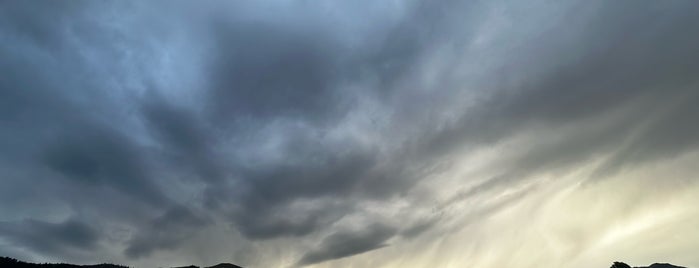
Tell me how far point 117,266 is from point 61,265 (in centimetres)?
1658

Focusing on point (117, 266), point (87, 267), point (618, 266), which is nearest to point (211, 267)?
point (117, 266)

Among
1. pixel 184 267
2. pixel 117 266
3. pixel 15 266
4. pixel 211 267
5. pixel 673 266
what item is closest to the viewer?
pixel 15 266

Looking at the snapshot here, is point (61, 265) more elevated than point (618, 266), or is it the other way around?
point (61, 265)

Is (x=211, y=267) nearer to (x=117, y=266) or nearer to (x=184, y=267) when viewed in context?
(x=184, y=267)

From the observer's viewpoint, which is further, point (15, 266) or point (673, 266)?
point (673, 266)

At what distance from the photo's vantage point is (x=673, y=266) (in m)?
185

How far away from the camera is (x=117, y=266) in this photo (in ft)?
442

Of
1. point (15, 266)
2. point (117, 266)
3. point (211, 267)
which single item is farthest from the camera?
point (211, 267)

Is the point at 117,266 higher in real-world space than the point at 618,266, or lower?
higher

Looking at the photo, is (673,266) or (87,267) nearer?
(87,267)

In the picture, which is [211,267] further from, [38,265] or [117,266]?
[38,265]

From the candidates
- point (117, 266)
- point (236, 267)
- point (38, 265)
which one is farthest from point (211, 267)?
point (38, 265)

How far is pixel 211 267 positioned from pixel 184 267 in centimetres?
1208

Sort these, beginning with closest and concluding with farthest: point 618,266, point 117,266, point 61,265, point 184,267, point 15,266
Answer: point 618,266 < point 15,266 < point 61,265 < point 117,266 < point 184,267
